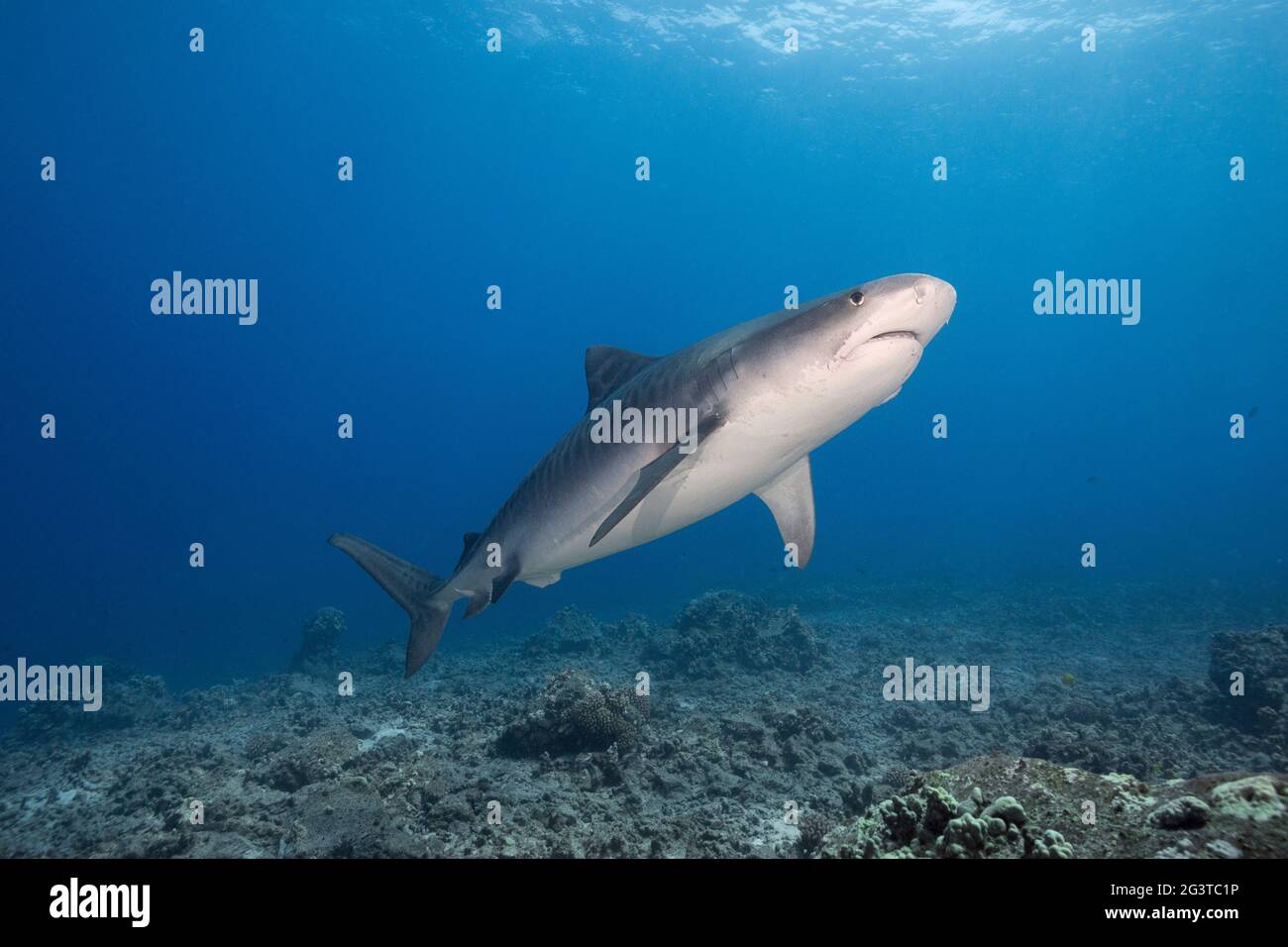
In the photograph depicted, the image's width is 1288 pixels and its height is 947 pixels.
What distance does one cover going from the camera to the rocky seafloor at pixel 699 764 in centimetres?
329

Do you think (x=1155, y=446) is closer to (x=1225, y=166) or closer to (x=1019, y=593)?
(x=1225, y=166)

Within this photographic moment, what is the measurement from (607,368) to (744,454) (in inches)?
97.7

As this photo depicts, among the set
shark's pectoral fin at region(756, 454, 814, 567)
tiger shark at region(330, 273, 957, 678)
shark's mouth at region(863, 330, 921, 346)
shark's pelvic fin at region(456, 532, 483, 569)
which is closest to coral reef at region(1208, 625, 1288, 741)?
shark's pectoral fin at region(756, 454, 814, 567)

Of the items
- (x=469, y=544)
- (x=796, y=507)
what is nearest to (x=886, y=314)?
(x=796, y=507)

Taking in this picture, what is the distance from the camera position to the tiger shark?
4000 mm

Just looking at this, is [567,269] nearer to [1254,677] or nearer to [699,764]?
[1254,677]

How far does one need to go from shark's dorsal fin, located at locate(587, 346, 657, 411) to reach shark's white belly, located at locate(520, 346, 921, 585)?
166 cm

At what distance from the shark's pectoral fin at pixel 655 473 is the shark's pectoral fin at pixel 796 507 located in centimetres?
208

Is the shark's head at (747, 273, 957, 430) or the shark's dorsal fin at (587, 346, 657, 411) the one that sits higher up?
the shark's dorsal fin at (587, 346, 657, 411)

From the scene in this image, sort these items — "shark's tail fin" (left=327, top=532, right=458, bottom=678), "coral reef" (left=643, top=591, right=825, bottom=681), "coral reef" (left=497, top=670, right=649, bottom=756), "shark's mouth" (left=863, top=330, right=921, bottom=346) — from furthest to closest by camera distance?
"coral reef" (left=643, top=591, right=825, bottom=681) < "shark's tail fin" (left=327, top=532, right=458, bottom=678) < "coral reef" (left=497, top=670, right=649, bottom=756) < "shark's mouth" (left=863, top=330, right=921, bottom=346)

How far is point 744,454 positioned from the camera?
16.6 feet

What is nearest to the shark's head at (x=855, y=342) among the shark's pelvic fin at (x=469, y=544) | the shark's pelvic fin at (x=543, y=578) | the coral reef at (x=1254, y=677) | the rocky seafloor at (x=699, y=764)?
the rocky seafloor at (x=699, y=764)

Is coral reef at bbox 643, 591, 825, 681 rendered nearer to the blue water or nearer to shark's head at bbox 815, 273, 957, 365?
shark's head at bbox 815, 273, 957, 365
